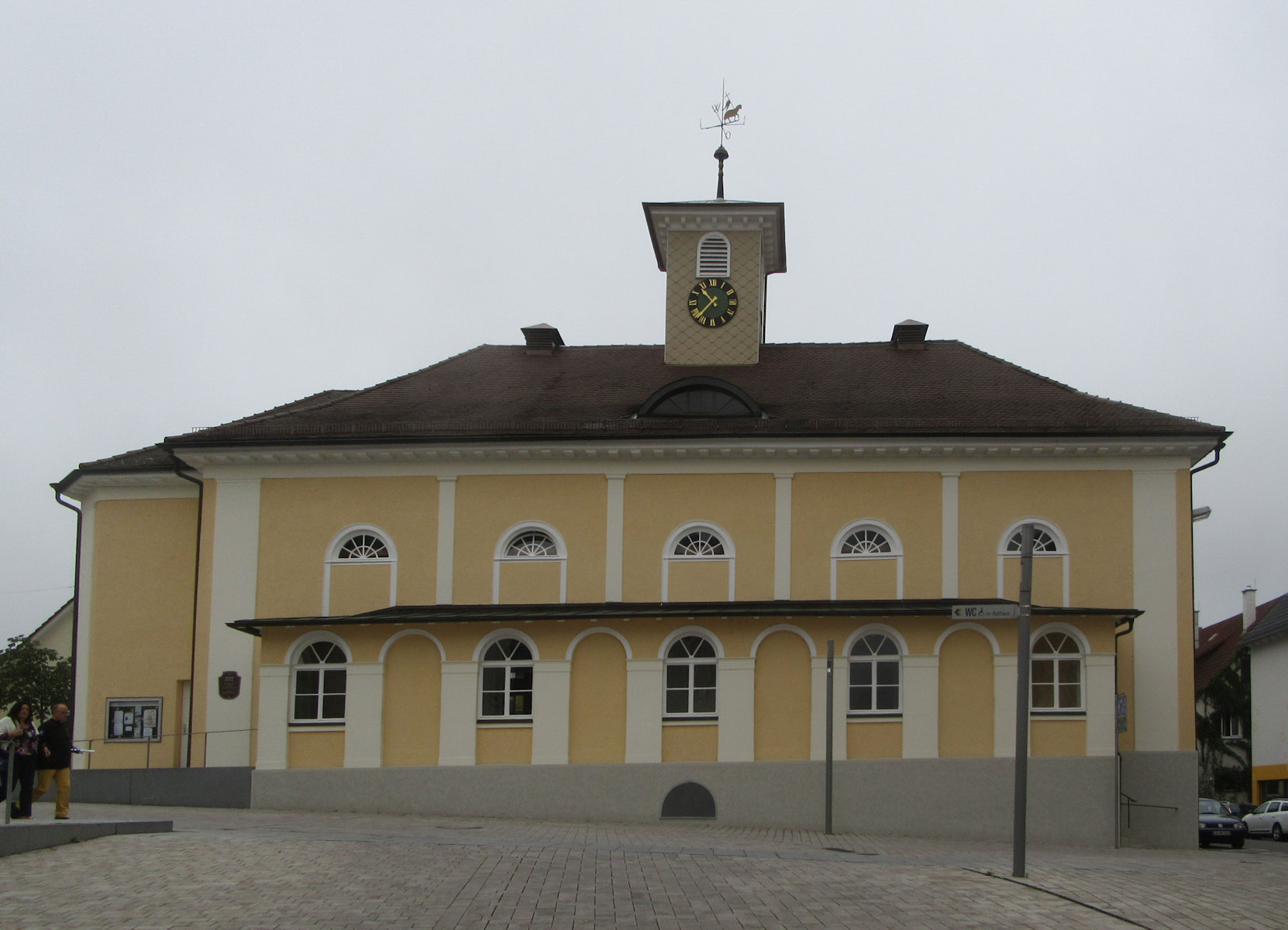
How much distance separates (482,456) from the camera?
2458 centimetres

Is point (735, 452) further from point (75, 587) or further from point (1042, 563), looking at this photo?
point (75, 587)

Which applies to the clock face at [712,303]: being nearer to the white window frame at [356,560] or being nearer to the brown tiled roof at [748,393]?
the brown tiled roof at [748,393]

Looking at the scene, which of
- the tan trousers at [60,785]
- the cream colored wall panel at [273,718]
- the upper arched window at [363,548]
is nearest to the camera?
the tan trousers at [60,785]

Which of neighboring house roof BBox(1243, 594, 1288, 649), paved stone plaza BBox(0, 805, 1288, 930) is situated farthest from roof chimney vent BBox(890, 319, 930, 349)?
neighboring house roof BBox(1243, 594, 1288, 649)

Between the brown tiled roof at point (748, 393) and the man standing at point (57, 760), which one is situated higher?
the brown tiled roof at point (748, 393)

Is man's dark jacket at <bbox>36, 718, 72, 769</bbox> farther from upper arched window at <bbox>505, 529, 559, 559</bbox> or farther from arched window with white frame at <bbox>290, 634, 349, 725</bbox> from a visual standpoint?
upper arched window at <bbox>505, 529, 559, 559</bbox>

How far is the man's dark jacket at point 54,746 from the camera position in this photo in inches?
635

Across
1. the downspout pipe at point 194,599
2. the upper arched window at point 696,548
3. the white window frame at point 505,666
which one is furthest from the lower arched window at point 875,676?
the downspout pipe at point 194,599

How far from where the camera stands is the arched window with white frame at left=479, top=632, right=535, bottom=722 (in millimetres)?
22875

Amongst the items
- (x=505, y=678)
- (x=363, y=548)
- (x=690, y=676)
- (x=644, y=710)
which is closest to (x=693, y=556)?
(x=690, y=676)

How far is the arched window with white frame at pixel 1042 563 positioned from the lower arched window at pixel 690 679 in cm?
564

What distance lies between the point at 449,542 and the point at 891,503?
27.4ft

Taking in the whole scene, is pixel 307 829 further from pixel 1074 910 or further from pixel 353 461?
pixel 1074 910

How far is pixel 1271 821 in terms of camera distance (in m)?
36.7
